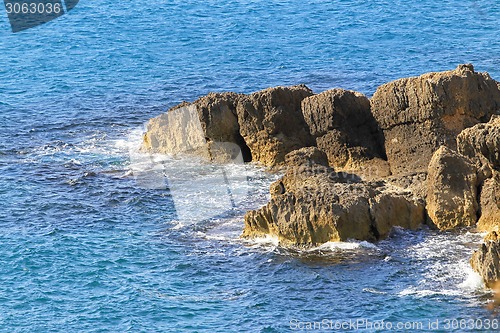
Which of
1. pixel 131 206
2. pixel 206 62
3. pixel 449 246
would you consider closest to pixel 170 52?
pixel 206 62

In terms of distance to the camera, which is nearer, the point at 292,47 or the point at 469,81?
the point at 469,81

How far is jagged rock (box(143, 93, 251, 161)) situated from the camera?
1935 inches

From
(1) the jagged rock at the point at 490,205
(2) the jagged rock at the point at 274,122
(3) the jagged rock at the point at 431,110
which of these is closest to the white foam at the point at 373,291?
(1) the jagged rock at the point at 490,205

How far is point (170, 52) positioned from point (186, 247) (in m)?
35.0

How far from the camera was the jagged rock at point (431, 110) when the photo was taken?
1709 inches

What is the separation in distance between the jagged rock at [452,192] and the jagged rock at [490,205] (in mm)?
398

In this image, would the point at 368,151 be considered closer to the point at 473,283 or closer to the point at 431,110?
the point at 431,110

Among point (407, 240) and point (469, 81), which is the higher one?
point (469, 81)

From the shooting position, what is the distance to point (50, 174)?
164ft

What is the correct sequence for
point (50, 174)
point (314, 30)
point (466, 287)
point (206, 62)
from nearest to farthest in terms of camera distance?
point (466, 287) → point (50, 174) → point (206, 62) → point (314, 30)

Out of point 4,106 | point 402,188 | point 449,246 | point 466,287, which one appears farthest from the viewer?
point 4,106

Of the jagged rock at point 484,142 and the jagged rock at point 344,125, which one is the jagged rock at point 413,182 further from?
the jagged rock at point 344,125

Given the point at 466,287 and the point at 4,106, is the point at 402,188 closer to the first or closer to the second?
the point at 466,287

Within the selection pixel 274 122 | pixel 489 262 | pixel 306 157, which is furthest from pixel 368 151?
pixel 489 262
